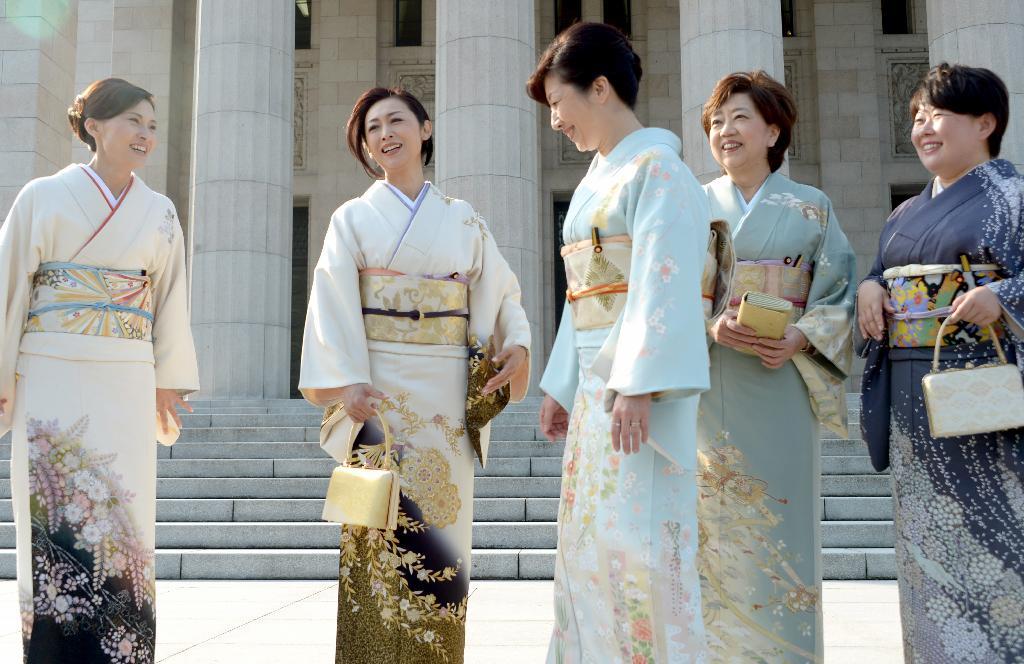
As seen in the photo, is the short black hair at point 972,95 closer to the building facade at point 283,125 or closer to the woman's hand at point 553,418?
the woman's hand at point 553,418

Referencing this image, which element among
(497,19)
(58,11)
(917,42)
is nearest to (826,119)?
(917,42)

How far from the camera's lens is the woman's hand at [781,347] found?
3.39m

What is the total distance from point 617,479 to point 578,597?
35cm

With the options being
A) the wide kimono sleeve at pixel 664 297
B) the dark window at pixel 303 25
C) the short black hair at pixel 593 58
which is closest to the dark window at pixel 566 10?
the dark window at pixel 303 25

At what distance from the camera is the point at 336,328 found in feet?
11.4

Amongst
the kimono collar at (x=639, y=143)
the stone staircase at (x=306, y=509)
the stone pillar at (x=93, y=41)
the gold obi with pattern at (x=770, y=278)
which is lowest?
the stone staircase at (x=306, y=509)

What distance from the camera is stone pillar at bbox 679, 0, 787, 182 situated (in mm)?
12242

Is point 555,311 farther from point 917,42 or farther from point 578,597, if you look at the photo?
point 578,597

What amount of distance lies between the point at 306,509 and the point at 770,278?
16.4ft

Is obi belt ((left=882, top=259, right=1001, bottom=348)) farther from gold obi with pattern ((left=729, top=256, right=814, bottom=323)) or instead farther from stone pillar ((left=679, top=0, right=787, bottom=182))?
stone pillar ((left=679, top=0, right=787, bottom=182))

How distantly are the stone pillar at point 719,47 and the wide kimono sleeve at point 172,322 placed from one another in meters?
9.28

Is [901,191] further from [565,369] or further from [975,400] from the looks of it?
[565,369]

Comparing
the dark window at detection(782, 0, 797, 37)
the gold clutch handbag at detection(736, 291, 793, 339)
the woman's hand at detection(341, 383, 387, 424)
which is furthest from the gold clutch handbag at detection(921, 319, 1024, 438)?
the dark window at detection(782, 0, 797, 37)

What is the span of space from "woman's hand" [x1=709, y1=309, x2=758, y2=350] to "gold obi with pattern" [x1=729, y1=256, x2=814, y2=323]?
0.20 m
